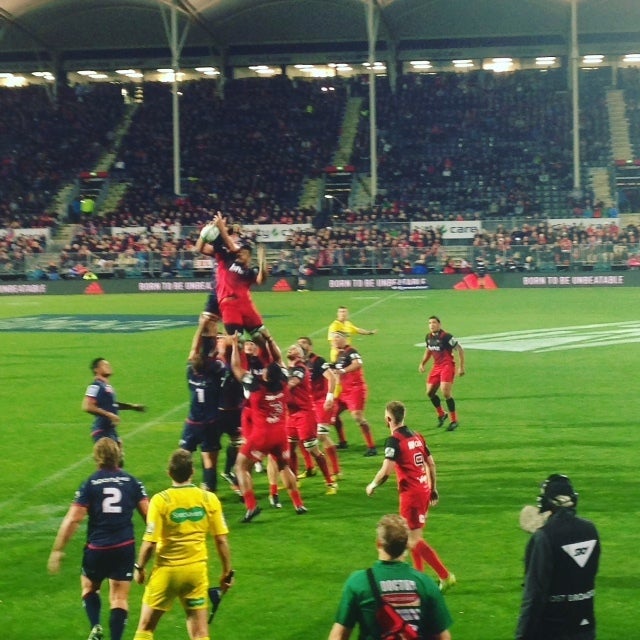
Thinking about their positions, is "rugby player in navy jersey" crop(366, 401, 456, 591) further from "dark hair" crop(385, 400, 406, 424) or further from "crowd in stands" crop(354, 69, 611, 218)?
"crowd in stands" crop(354, 69, 611, 218)

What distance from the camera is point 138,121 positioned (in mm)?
70938

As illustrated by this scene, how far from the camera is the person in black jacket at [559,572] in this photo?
627cm

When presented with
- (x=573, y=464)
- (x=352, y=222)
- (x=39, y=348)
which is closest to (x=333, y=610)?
(x=573, y=464)

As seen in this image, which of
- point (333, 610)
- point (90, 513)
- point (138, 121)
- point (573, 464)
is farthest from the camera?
point (138, 121)

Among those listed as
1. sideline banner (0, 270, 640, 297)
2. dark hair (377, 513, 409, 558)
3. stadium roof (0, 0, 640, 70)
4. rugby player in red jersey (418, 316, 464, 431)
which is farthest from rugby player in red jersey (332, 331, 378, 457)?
stadium roof (0, 0, 640, 70)

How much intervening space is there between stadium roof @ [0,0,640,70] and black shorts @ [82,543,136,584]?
181 ft

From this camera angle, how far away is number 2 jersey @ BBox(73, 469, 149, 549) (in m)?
8.48

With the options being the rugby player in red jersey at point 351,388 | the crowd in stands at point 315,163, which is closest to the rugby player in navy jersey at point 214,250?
the rugby player in red jersey at point 351,388

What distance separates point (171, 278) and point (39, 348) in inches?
881

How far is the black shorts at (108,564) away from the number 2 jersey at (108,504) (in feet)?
0.16

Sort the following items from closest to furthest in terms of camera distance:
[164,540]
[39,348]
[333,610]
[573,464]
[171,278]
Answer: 1. [164,540]
2. [333,610]
3. [573,464]
4. [39,348]
5. [171,278]

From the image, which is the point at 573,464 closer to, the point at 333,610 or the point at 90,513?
the point at 333,610

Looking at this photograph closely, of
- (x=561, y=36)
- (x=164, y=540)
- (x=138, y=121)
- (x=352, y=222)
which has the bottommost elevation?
(x=164, y=540)

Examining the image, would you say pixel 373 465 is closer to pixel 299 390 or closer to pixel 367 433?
pixel 367 433
